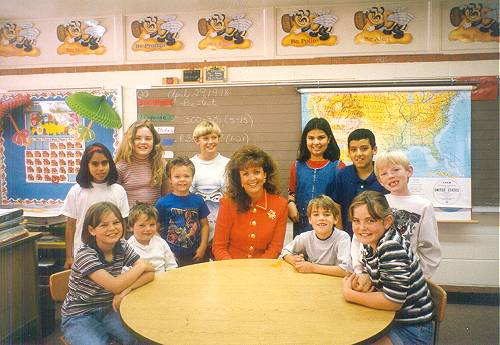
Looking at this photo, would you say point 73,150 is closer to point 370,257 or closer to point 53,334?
point 53,334

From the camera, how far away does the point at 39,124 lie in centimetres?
238

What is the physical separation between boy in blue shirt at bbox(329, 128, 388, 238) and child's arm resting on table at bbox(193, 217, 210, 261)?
2.43 feet

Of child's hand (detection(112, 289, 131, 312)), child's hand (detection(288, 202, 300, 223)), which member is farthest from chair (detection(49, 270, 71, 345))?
child's hand (detection(288, 202, 300, 223))

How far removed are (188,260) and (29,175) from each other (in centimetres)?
110

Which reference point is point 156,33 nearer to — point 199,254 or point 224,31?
point 224,31

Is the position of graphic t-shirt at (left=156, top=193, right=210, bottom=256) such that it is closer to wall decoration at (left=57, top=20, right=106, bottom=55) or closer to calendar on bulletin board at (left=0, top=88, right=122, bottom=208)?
calendar on bulletin board at (left=0, top=88, right=122, bottom=208)

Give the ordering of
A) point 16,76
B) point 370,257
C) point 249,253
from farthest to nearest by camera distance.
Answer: point 16,76 → point 249,253 → point 370,257

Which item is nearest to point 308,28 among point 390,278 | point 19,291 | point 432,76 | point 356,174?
point 432,76

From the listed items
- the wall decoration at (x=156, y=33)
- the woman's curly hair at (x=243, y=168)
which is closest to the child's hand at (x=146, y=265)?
the woman's curly hair at (x=243, y=168)

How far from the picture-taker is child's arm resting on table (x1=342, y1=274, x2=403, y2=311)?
1438 mm

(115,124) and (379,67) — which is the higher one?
(379,67)

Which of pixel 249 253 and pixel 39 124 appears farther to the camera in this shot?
pixel 39 124

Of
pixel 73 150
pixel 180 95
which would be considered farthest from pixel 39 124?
pixel 180 95

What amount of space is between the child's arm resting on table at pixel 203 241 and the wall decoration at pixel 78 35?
51.0 inches
